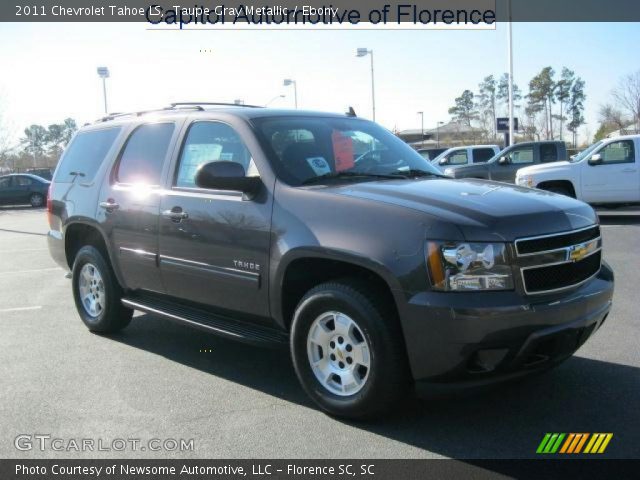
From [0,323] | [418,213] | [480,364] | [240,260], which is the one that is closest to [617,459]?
[480,364]

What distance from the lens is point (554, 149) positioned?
60.1 ft

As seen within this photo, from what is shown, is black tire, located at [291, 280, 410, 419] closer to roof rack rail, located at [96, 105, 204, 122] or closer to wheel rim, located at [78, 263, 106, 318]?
roof rack rail, located at [96, 105, 204, 122]

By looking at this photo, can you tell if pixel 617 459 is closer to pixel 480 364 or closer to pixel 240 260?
pixel 480 364

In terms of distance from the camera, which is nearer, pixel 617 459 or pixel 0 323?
pixel 617 459

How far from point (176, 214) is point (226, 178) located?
2.55ft

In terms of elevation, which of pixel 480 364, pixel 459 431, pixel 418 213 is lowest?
pixel 459 431

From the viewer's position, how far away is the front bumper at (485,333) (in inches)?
127

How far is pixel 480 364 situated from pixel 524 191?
4.25 ft

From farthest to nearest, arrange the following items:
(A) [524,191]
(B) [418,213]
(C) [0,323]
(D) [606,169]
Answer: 1. (D) [606,169]
2. (C) [0,323]
3. (A) [524,191]
4. (B) [418,213]

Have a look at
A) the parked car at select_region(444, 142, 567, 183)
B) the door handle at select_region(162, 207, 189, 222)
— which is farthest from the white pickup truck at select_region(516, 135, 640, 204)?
the door handle at select_region(162, 207, 189, 222)

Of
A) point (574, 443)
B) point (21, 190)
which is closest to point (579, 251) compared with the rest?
point (574, 443)

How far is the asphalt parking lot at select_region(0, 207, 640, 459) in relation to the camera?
3498 mm

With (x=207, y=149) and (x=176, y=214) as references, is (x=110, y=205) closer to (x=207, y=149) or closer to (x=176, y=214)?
(x=176, y=214)

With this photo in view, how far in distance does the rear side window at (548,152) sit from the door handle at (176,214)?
15436mm
